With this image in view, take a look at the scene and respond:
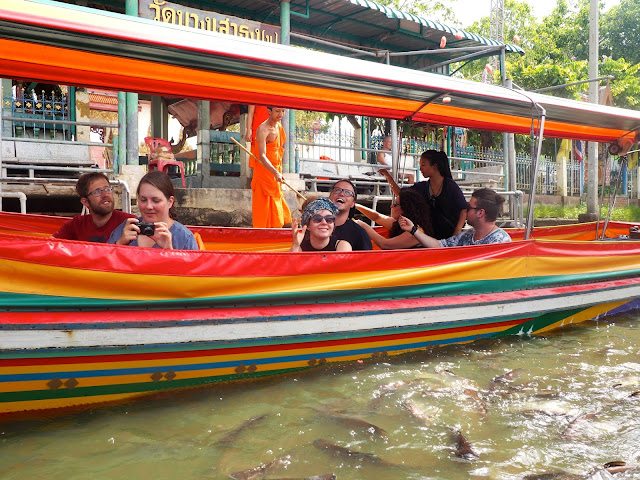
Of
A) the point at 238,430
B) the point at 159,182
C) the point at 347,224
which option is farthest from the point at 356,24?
the point at 238,430

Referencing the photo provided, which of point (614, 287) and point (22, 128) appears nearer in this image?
point (614, 287)

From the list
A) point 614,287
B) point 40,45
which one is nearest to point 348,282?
point 40,45

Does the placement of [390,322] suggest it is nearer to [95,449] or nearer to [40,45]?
[95,449]

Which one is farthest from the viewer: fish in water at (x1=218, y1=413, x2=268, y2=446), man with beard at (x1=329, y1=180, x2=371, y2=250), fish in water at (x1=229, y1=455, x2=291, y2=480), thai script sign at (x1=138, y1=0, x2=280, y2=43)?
thai script sign at (x1=138, y1=0, x2=280, y2=43)

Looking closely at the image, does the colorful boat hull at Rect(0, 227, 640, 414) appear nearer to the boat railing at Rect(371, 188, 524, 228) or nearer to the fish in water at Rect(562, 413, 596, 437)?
the fish in water at Rect(562, 413, 596, 437)

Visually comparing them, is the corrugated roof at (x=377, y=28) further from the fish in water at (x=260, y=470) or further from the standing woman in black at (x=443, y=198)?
the fish in water at (x=260, y=470)

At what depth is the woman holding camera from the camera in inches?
117

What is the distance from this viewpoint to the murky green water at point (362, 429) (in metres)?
2.31

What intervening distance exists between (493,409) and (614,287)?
269 centimetres

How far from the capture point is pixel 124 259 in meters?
2.72

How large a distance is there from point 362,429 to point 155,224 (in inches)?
62.6

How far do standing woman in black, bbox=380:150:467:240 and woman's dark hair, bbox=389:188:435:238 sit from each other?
0.18m

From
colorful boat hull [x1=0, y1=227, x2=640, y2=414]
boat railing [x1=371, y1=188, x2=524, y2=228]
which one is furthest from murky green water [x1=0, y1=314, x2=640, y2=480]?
boat railing [x1=371, y1=188, x2=524, y2=228]

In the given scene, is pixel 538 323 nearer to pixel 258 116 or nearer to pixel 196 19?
pixel 258 116
